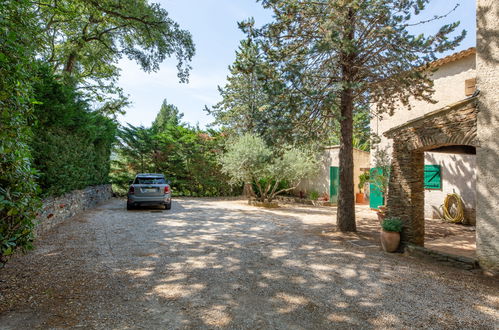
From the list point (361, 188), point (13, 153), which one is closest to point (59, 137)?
point (13, 153)

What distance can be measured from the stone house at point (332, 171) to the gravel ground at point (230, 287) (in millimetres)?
9384

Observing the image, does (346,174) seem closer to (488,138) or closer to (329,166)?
(488,138)

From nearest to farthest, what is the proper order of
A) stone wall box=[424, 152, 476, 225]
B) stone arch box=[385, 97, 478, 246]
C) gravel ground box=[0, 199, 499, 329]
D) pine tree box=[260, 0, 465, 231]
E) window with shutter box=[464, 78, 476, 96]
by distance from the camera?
gravel ground box=[0, 199, 499, 329] → stone arch box=[385, 97, 478, 246] → pine tree box=[260, 0, 465, 231] → window with shutter box=[464, 78, 476, 96] → stone wall box=[424, 152, 476, 225]

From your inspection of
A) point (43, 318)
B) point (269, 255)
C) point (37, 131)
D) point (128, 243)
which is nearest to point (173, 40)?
point (37, 131)

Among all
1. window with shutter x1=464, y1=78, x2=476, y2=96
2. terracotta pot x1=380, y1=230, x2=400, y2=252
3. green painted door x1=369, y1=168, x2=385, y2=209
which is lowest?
terracotta pot x1=380, y1=230, x2=400, y2=252

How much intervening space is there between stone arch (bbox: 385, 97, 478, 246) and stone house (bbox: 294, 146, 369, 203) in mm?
9070

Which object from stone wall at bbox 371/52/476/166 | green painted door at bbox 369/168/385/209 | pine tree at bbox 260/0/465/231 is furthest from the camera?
green painted door at bbox 369/168/385/209

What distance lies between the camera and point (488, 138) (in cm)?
459

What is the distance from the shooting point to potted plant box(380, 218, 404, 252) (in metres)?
5.83

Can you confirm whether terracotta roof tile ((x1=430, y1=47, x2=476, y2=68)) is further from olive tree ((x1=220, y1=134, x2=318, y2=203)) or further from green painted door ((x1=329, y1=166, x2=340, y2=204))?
green painted door ((x1=329, y1=166, x2=340, y2=204))

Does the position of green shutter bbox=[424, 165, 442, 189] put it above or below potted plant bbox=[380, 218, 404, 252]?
above

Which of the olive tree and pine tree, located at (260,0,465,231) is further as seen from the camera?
the olive tree

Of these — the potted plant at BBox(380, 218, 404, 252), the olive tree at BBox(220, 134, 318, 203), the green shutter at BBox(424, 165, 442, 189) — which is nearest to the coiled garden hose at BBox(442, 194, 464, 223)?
the green shutter at BBox(424, 165, 442, 189)

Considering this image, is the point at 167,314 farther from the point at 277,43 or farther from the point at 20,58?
the point at 277,43
